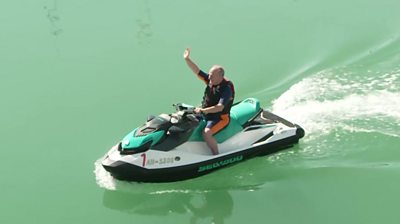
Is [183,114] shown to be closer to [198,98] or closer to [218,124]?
[218,124]

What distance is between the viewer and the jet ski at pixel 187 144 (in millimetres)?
5879

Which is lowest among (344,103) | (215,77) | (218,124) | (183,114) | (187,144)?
(344,103)

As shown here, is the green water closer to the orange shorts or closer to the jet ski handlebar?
the orange shorts

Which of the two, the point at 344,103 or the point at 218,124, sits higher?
the point at 218,124

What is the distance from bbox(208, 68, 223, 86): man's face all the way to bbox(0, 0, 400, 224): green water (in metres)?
0.98

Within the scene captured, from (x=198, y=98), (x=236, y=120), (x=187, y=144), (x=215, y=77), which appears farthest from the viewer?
(x=198, y=98)

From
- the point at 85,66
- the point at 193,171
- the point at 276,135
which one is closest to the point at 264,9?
the point at 85,66

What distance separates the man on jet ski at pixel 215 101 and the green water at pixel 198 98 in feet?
1.52

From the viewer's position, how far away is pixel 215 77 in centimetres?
594

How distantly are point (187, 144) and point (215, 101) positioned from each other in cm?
52

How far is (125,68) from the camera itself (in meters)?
8.70

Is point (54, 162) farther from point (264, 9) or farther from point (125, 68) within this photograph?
point (264, 9)

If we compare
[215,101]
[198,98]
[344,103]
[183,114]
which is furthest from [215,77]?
[344,103]

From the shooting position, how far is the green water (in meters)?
5.83
